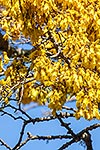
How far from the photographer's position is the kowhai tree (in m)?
3.20

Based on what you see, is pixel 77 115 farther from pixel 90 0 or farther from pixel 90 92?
pixel 90 0

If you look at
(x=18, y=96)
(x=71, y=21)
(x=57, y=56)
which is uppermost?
(x=71, y=21)

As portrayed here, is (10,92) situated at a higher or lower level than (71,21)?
lower

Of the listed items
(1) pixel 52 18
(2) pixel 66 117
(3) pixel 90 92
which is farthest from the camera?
(2) pixel 66 117

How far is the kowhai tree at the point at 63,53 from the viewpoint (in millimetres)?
3197

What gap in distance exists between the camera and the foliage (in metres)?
3.20

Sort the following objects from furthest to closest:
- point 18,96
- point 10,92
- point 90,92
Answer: point 18,96
point 10,92
point 90,92

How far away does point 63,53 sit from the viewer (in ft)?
11.4

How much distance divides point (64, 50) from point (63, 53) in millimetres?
109

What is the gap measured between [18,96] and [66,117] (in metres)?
1.23

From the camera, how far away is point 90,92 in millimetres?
3191

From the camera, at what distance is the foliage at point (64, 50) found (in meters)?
3.20

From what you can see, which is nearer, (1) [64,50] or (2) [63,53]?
(1) [64,50]

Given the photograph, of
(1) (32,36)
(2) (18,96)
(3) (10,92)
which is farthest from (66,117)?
(1) (32,36)
